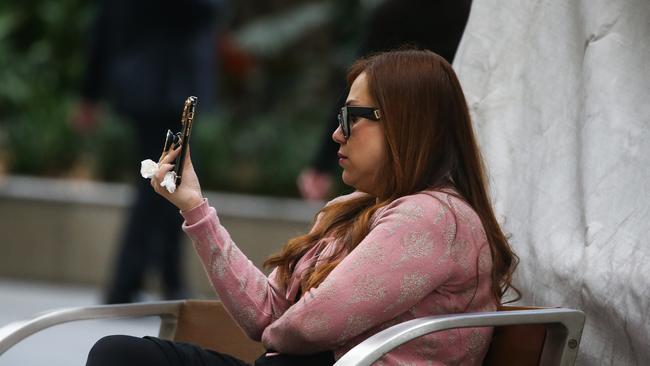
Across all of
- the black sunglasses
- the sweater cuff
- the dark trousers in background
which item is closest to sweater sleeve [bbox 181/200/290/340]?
the sweater cuff

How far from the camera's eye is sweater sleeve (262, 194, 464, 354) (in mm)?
2760

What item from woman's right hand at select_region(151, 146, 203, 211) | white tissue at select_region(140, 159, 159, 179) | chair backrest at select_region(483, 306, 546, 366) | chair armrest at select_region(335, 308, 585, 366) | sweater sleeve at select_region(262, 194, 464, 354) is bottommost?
chair backrest at select_region(483, 306, 546, 366)

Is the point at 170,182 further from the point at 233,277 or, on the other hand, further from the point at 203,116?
the point at 203,116

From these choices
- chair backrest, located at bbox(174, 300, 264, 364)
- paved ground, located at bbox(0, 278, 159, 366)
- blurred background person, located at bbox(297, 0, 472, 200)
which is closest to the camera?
chair backrest, located at bbox(174, 300, 264, 364)

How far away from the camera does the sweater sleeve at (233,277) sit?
296cm

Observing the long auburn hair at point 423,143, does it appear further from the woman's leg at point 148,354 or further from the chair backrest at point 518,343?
the woman's leg at point 148,354

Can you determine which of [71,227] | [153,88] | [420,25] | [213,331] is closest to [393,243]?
[213,331]

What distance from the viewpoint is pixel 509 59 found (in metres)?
3.66

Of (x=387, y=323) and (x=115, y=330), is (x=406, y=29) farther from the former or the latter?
(x=115, y=330)

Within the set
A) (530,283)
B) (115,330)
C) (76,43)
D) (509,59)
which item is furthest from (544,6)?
(76,43)

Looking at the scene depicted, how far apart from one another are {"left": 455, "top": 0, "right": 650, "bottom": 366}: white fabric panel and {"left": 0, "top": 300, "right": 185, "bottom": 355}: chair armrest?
909 mm

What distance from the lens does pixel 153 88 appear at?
6.76 metres

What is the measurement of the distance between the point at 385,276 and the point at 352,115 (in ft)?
1.29

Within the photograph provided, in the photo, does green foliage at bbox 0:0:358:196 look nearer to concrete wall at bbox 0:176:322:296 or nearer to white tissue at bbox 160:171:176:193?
concrete wall at bbox 0:176:322:296
